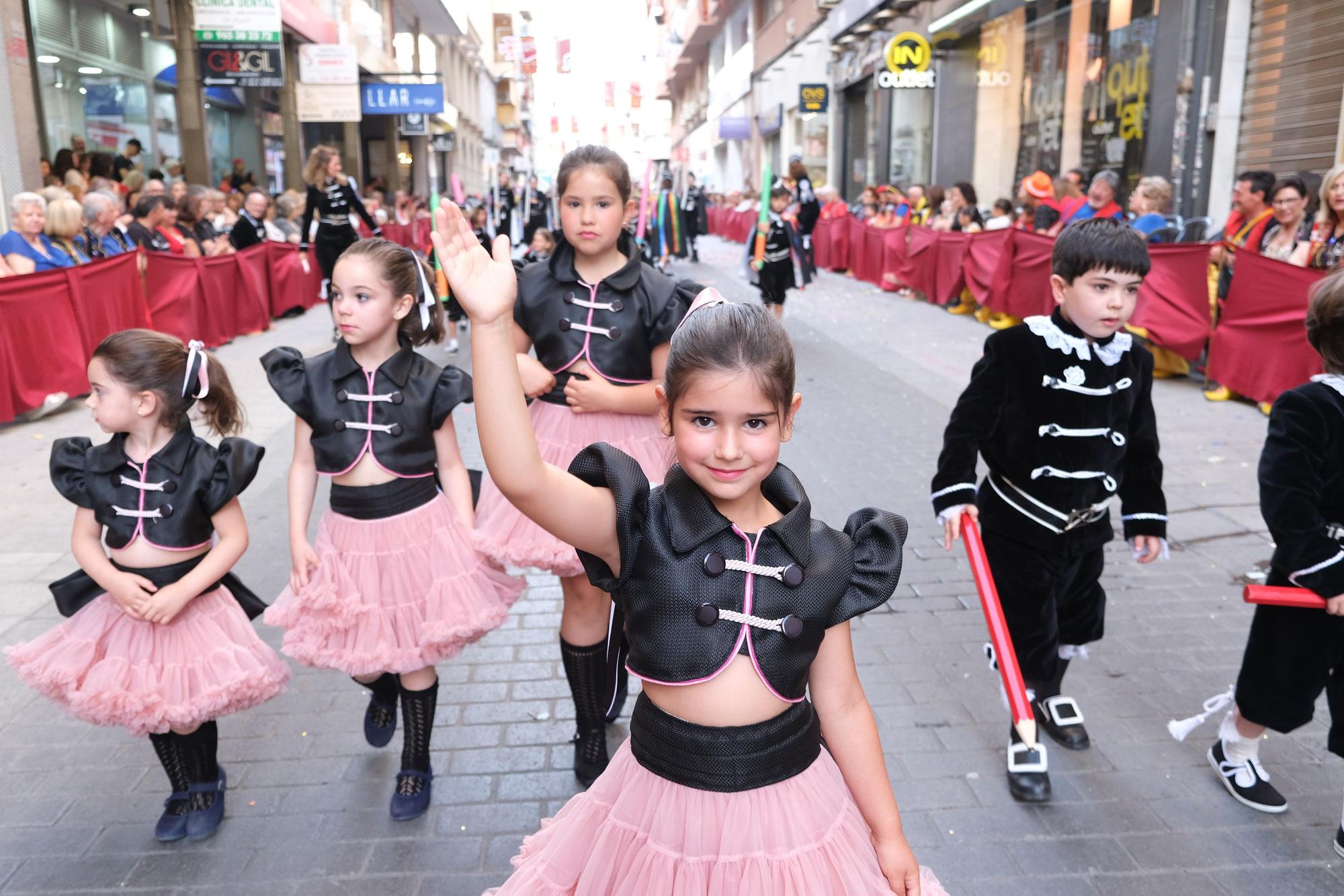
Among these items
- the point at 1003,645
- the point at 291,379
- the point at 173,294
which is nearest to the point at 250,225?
the point at 173,294

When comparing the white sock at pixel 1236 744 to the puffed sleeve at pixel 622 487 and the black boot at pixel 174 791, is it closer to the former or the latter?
the puffed sleeve at pixel 622 487

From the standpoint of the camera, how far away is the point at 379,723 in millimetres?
3770

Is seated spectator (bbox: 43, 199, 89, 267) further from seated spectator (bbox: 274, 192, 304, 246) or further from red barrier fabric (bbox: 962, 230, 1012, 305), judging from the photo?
red barrier fabric (bbox: 962, 230, 1012, 305)

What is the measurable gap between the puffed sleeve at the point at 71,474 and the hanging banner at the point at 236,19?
18.1m

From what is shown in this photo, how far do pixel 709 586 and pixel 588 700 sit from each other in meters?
1.77

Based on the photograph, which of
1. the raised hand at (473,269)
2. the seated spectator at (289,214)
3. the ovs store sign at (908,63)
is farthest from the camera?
the ovs store sign at (908,63)

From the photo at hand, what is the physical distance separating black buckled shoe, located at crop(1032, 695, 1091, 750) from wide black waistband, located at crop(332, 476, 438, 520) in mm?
2316

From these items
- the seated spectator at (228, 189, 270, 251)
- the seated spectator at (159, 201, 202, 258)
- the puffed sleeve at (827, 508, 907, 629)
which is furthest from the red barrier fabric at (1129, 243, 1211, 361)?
the seated spectator at (228, 189, 270, 251)

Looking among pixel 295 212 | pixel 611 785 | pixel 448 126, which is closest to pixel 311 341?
pixel 295 212

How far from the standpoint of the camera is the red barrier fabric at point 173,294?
11688 millimetres

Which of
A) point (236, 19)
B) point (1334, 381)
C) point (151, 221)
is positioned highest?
point (236, 19)

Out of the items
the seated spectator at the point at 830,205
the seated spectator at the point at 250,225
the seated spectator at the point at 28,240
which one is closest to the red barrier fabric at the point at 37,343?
the seated spectator at the point at 28,240

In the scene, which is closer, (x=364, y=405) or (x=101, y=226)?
(x=364, y=405)

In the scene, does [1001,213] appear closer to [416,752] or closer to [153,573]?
[416,752]
